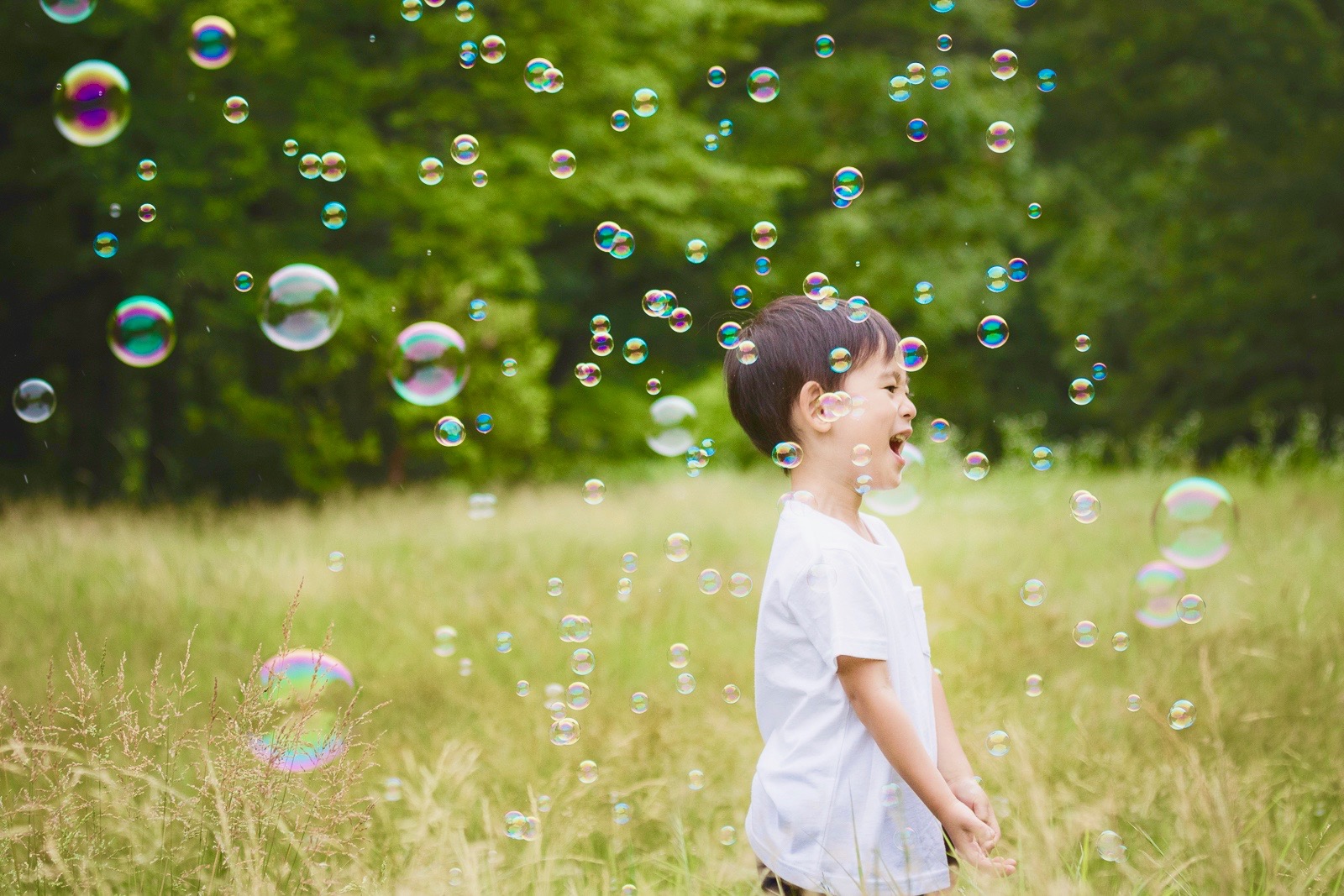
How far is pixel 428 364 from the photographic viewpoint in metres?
4.23

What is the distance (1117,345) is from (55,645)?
17.4m

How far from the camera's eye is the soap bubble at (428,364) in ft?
13.9

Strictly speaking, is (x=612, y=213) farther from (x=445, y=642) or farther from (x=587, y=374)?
(x=587, y=374)

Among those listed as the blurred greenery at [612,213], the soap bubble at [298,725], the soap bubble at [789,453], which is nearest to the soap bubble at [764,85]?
the soap bubble at [789,453]

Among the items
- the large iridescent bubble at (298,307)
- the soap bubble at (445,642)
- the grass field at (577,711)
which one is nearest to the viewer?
the grass field at (577,711)

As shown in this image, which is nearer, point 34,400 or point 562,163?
point 562,163

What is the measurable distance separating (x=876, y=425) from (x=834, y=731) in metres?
0.55

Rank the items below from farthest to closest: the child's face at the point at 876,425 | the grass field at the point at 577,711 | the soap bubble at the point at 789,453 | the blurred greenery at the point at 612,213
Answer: the blurred greenery at the point at 612,213, the grass field at the point at 577,711, the soap bubble at the point at 789,453, the child's face at the point at 876,425

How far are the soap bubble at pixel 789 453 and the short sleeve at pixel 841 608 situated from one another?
11.9 inches

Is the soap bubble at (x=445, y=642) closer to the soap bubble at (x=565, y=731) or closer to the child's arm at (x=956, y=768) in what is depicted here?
the soap bubble at (x=565, y=731)

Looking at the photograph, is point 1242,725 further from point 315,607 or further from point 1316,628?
point 315,607

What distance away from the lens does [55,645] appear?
15.6 feet

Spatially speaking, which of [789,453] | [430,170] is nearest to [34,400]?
[430,170]

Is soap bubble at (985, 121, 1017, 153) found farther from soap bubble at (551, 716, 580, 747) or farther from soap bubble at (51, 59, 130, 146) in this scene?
soap bubble at (51, 59, 130, 146)
